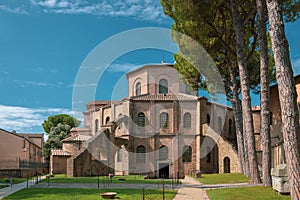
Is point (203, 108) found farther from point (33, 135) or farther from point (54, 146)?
point (33, 135)

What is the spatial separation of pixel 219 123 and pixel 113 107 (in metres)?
11.9

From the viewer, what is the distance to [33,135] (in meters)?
65.2

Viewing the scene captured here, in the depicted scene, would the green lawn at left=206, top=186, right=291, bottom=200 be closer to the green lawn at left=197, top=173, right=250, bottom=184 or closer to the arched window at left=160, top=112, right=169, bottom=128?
the green lawn at left=197, top=173, right=250, bottom=184

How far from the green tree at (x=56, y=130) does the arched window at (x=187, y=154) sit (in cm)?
2644

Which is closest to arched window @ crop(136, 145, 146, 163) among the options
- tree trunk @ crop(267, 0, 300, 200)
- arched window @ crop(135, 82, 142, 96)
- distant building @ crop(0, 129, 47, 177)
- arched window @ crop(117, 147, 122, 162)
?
arched window @ crop(117, 147, 122, 162)

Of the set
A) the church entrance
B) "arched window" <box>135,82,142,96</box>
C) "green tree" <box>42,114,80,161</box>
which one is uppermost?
"arched window" <box>135,82,142,96</box>

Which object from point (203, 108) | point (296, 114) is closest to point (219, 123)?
point (203, 108)

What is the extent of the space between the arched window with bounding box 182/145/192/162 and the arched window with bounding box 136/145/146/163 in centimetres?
405

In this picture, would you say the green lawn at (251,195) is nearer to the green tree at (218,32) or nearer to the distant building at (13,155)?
the green tree at (218,32)

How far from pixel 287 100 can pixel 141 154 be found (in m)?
25.8

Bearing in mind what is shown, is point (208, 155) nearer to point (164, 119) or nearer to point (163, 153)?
point (163, 153)

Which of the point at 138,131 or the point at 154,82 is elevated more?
the point at 154,82

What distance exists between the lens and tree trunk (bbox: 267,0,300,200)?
8719 mm

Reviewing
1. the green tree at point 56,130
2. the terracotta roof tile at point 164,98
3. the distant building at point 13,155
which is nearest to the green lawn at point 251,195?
the terracotta roof tile at point 164,98
